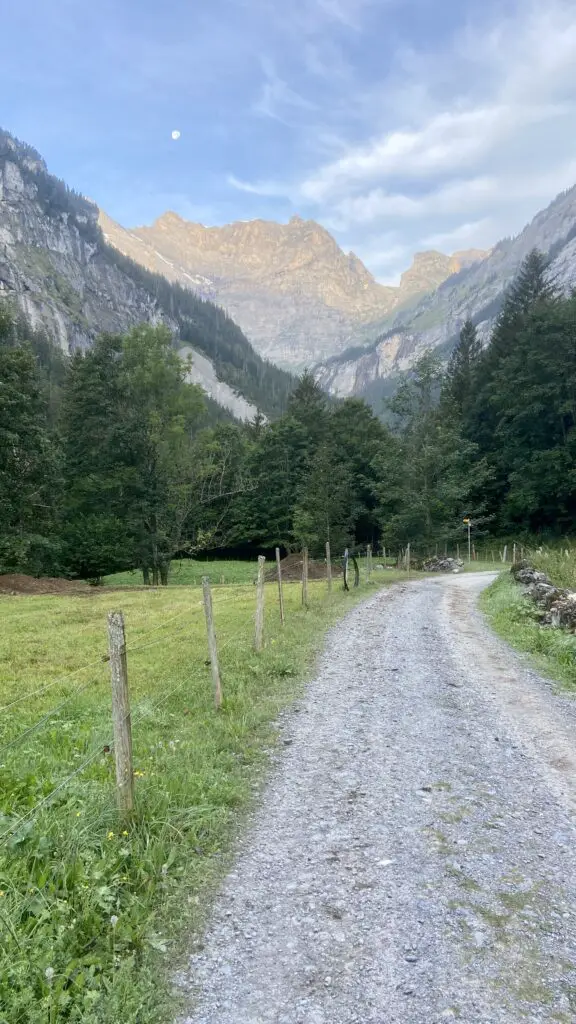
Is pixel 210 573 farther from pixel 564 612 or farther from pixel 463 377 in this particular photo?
pixel 463 377

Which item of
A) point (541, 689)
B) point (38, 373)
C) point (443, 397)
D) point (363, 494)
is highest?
point (443, 397)

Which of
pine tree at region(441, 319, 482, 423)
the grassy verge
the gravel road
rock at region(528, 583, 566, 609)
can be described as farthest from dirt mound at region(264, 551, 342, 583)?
pine tree at region(441, 319, 482, 423)

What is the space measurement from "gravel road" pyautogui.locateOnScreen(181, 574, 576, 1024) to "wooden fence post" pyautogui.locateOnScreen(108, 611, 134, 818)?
1.12m

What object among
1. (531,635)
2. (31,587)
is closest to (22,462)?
(31,587)

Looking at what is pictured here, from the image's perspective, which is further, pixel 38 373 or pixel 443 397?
pixel 443 397

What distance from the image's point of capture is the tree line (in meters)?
35.0

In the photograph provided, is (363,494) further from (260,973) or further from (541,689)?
(260,973)

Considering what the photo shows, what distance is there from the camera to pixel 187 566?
54.2 m

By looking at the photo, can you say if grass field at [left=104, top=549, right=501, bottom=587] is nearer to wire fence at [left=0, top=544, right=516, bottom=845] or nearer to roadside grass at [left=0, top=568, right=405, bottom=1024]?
wire fence at [left=0, top=544, right=516, bottom=845]

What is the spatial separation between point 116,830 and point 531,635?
11426 millimetres

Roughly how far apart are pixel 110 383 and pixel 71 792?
136ft

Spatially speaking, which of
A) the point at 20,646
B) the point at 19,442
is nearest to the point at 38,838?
the point at 20,646

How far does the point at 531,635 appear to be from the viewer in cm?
1311

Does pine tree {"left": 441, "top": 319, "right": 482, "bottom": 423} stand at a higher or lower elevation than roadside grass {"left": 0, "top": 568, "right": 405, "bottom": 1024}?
higher
